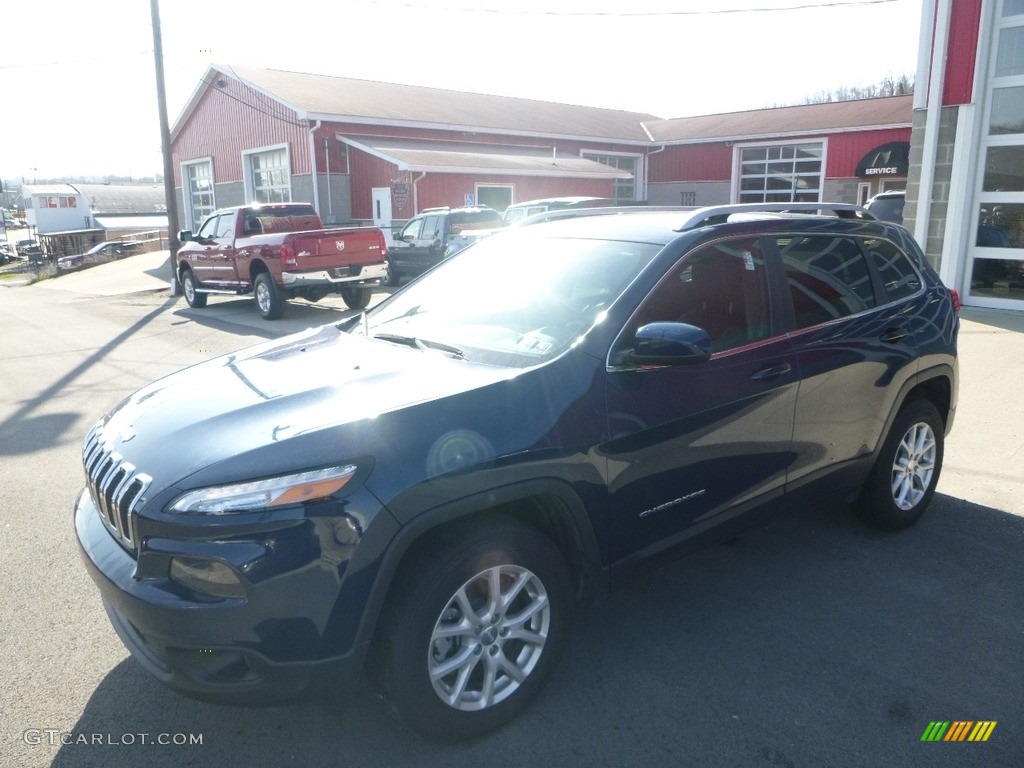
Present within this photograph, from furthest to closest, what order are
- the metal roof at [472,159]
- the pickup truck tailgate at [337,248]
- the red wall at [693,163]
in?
1. the red wall at [693,163]
2. the metal roof at [472,159]
3. the pickup truck tailgate at [337,248]

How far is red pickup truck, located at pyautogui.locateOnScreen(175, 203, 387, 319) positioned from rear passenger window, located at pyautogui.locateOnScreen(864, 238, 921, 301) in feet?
33.9

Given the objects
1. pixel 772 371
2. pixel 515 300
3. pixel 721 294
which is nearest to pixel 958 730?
pixel 772 371

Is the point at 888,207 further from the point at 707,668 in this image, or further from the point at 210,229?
the point at 707,668

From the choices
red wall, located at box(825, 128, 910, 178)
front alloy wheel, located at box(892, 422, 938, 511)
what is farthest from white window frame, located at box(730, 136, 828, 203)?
front alloy wheel, located at box(892, 422, 938, 511)

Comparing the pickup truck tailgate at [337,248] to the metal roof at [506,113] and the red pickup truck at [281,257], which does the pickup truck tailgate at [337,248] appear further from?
the metal roof at [506,113]

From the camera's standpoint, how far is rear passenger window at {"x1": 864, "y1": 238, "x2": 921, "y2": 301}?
4375 mm

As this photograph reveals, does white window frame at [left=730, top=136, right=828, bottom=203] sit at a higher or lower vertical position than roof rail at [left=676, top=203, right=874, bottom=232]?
higher

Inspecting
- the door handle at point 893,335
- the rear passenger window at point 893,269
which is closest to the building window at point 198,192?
the rear passenger window at point 893,269

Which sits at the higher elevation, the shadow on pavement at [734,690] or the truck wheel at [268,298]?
the truck wheel at [268,298]

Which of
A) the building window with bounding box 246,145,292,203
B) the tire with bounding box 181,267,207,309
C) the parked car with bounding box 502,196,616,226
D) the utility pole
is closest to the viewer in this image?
the tire with bounding box 181,267,207,309

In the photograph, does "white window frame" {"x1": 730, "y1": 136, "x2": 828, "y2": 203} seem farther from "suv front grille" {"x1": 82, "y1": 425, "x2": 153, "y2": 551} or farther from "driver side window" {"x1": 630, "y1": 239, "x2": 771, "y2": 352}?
"suv front grille" {"x1": 82, "y1": 425, "x2": 153, "y2": 551}

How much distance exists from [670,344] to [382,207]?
22178 mm

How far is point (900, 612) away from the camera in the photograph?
372 cm

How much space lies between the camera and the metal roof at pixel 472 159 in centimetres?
2347
